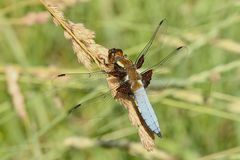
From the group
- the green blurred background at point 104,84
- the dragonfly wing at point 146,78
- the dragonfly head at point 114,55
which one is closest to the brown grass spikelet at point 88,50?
the dragonfly head at point 114,55

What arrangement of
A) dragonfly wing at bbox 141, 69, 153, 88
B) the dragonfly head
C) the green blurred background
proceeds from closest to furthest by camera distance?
the dragonfly head < dragonfly wing at bbox 141, 69, 153, 88 < the green blurred background

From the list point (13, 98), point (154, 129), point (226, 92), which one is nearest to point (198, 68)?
point (226, 92)

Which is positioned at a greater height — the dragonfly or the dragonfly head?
the dragonfly head

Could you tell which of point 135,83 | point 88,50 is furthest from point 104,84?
point 88,50

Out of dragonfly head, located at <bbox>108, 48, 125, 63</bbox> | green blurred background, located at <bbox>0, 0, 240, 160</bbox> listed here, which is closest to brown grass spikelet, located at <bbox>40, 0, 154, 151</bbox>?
dragonfly head, located at <bbox>108, 48, 125, 63</bbox>

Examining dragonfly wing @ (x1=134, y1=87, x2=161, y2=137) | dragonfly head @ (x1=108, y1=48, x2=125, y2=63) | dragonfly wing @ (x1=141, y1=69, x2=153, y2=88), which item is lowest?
dragonfly wing @ (x1=134, y1=87, x2=161, y2=137)

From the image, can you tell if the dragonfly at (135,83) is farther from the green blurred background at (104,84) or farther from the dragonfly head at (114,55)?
the green blurred background at (104,84)

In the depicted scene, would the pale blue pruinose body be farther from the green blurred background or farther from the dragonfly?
the green blurred background
